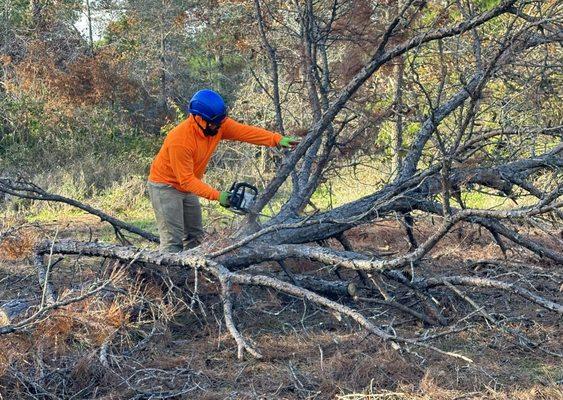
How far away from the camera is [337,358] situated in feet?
15.7

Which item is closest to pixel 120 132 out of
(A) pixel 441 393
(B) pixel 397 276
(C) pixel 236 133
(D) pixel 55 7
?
(D) pixel 55 7

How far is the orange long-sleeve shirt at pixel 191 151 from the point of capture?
20.4ft

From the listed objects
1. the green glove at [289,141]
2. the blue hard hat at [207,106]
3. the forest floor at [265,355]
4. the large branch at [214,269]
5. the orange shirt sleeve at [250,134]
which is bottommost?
the forest floor at [265,355]

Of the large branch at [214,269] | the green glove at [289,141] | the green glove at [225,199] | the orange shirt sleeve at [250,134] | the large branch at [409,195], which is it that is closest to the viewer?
the large branch at [214,269]

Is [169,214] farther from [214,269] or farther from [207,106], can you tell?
[214,269]

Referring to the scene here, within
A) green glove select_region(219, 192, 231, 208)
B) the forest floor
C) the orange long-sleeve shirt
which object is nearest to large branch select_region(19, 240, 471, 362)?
the forest floor

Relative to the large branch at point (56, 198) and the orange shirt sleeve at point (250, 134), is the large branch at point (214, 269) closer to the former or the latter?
the large branch at point (56, 198)

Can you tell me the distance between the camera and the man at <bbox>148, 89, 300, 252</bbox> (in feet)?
20.5

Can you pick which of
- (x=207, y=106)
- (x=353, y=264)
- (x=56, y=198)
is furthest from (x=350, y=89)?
(x=56, y=198)

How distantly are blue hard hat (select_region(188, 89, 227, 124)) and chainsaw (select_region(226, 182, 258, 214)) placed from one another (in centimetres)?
67

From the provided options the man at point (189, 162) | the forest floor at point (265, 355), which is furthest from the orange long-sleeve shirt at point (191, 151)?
the forest floor at point (265, 355)

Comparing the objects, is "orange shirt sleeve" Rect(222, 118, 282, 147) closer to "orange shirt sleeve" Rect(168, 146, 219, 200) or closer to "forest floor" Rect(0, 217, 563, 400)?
"orange shirt sleeve" Rect(168, 146, 219, 200)

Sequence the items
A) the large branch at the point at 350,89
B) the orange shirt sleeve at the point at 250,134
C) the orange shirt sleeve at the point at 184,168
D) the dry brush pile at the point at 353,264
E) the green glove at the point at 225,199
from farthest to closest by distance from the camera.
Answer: the orange shirt sleeve at the point at 250,134 → the orange shirt sleeve at the point at 184,168 → the green glove at the point at 225,199 → the large branch at the point at 350,89 → the dry brush pile at the point at 353,264

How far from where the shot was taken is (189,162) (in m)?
6.34
